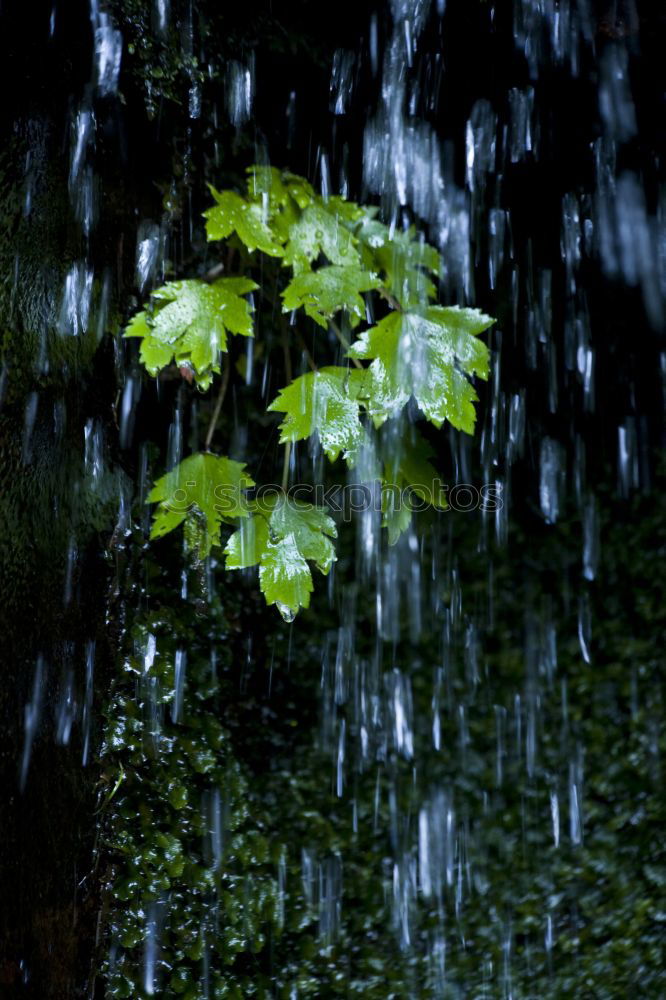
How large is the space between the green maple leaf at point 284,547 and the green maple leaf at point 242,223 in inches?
25.9

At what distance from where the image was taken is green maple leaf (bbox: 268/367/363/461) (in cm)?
177

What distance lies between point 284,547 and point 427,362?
1.70 feet

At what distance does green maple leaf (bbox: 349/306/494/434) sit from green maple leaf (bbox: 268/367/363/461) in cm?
5

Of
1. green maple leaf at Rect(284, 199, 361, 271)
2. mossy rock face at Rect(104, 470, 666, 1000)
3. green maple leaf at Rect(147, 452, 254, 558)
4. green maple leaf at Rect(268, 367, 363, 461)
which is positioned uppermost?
green maple leaf at Rect(284, 199, 361, 271)

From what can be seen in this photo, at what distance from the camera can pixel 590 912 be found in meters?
2.92

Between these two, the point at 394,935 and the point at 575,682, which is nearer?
the point at 394,935

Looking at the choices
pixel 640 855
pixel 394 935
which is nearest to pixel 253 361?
pixel 394 935

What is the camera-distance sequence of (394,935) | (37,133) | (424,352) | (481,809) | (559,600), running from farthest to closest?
(559,600) < (481,809) < (394,935) < (37,133) < (424,352)

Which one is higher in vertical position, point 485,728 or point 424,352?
point 424,352

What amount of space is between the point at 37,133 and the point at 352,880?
8.47 ft

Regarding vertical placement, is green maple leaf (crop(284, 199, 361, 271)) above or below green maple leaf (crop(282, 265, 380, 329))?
above

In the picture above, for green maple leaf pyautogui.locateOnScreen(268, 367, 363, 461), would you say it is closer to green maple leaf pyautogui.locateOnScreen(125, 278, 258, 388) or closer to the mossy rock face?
green maple leaf pyautogui.locateOnScreen(125, 278, 258, 388)

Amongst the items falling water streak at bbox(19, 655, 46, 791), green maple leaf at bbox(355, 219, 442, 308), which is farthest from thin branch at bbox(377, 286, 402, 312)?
falling water streak at bbox(19, 655, 46, 791)

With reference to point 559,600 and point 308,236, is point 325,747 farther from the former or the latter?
point 308,236
